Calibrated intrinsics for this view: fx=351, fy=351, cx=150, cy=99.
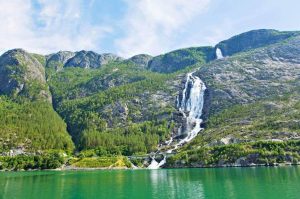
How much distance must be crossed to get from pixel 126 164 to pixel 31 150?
206 ft

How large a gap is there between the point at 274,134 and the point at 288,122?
14.2 metres

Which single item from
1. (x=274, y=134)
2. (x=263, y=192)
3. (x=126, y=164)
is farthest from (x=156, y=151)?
(x=263, y=192)

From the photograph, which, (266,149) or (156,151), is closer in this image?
(266,149)

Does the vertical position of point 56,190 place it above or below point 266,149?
below

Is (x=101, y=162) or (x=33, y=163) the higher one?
(x=33, y=163)

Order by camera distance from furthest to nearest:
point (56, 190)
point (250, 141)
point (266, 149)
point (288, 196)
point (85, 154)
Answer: point (85, 154) < point (250, 141) < point (266, 149) < point (56, 190) < point (288, 196)

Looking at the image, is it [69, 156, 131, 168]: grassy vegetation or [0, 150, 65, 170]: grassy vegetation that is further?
[69, 156, 131, 168]: grassy vegetation

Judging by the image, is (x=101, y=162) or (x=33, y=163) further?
(x=101, y=162)

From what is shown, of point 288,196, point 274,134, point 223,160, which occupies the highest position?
point 274,134

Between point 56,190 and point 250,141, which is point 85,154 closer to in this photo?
point 250,141

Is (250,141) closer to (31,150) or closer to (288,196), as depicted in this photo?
(288,196)

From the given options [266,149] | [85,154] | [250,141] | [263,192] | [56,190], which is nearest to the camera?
[263,192]

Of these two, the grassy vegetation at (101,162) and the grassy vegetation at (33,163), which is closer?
the grassy vegetation at (33,163)

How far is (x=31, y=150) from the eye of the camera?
198375 mm
